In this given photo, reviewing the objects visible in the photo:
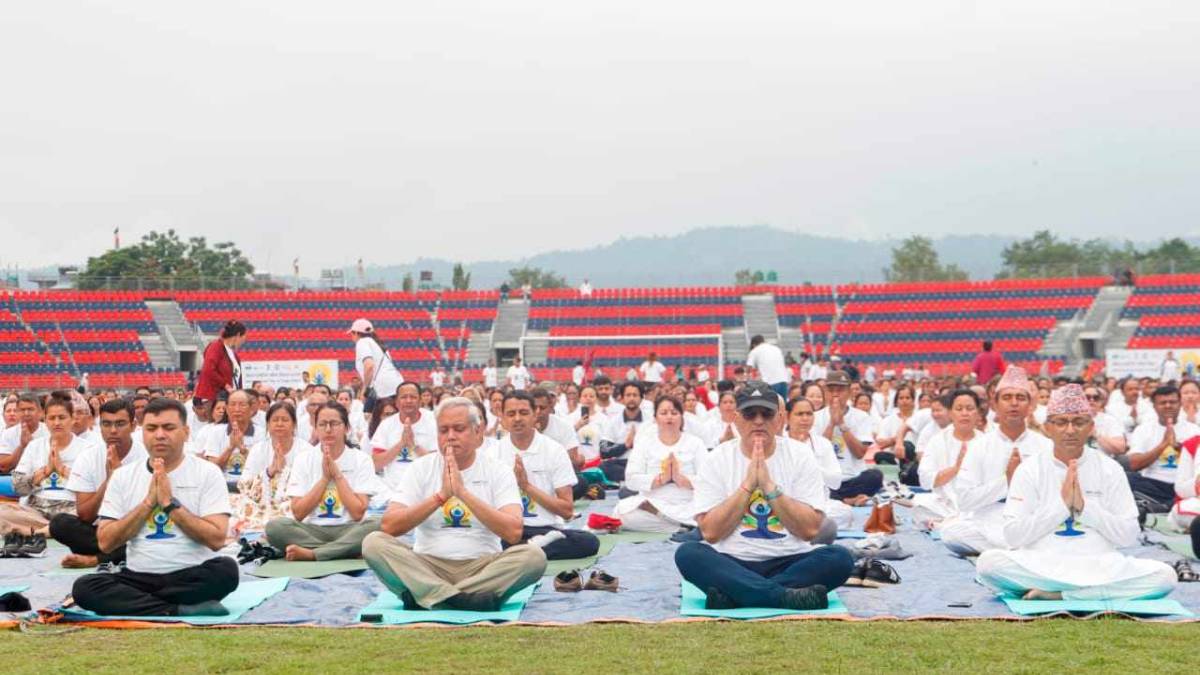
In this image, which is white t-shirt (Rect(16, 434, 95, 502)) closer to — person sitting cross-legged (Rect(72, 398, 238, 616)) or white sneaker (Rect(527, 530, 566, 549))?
white sneaker (Rect(527, 530, 566, 549))

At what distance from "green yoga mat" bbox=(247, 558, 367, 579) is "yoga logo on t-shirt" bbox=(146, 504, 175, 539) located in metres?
1.72

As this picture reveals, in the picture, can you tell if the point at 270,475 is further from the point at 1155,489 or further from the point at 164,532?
the point at 1155,489

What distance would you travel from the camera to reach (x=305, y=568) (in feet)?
33.0

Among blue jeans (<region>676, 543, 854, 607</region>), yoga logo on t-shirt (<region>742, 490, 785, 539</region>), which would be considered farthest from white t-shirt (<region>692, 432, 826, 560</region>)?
blue jeans (<region>676, 543, 854, 607</region>)

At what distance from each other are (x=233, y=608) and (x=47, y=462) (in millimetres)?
4835

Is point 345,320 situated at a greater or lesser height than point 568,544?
greater

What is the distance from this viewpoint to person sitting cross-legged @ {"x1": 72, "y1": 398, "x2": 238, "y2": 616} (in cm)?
762

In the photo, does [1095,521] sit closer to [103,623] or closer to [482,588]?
[482,588]

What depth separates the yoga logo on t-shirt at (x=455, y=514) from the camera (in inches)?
323

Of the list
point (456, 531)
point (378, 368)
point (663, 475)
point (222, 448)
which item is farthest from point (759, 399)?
point (378, 368)

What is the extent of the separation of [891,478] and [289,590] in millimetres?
10919

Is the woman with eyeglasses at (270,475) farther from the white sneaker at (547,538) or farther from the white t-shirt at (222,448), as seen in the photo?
the white sneaker at (547,538)

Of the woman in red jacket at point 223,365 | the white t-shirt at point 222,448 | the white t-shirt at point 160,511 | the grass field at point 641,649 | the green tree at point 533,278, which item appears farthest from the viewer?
the green tree at point 533,278

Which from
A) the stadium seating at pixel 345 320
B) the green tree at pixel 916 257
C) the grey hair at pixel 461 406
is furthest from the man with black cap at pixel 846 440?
the green tree at pixel 916 257
